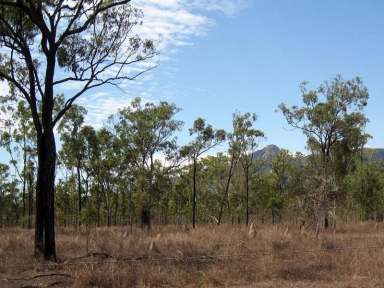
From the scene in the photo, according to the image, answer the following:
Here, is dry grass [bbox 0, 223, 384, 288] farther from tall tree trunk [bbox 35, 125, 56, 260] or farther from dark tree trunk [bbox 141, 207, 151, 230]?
dark tree trunk [bbox 141, 207, 151, 230]

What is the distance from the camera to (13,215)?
57375mm

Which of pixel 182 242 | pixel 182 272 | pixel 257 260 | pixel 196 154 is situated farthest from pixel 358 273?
pixel 196 154

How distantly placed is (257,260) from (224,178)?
3760 centimetres

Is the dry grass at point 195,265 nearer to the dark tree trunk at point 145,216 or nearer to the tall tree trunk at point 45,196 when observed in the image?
the tall tree trunk at point 45,196

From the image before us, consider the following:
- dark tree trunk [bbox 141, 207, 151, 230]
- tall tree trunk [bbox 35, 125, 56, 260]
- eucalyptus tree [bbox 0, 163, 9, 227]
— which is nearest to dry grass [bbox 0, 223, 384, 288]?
tall tree trunk [bbox 35, 125, 56, 260]

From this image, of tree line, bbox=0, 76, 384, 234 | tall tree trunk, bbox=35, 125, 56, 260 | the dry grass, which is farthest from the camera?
tree line, bbox=0, 76, 384, 234

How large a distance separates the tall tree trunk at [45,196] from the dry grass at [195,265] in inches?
27.0

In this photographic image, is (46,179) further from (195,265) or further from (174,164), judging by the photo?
(174,164)

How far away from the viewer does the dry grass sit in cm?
1026

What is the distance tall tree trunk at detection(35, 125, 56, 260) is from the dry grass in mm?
686

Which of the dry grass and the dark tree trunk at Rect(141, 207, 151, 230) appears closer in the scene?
the dry grass

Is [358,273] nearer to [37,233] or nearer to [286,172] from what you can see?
[37,233]

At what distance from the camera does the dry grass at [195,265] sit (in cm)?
1026

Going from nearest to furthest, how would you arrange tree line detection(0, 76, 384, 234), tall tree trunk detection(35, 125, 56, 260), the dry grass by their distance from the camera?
1. the dry grass
2. tall tree trunk detection(35, 125, 56, 260)
3. tree line detection(0, 76, 384, 234)
